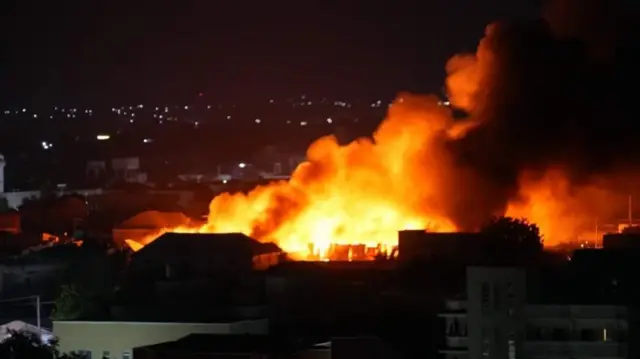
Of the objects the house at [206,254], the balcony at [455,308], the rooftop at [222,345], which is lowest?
the rooftop at [222,345]

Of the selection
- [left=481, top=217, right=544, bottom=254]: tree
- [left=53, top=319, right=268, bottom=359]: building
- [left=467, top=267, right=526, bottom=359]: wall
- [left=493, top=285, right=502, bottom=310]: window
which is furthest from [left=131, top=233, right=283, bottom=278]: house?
[left=493, top=285, right=502, bottom=310]: window

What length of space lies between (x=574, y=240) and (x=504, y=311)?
22510mm

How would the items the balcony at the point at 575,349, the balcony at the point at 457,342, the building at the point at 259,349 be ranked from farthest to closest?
the balcony at the point at 457,342, the balcony at the point at 575,349, the building at the point at 259,349

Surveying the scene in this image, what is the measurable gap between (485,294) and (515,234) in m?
16.6

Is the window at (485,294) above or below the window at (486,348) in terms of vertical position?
above

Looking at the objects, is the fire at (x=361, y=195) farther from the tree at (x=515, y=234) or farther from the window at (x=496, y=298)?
the window at (x=496, y=298)

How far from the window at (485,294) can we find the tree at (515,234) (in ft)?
43.0

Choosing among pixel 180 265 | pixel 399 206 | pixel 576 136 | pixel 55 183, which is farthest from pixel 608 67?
pixel 55 183

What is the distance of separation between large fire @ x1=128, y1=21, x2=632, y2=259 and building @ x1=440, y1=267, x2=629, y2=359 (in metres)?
20.4

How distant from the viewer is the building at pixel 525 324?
118ft

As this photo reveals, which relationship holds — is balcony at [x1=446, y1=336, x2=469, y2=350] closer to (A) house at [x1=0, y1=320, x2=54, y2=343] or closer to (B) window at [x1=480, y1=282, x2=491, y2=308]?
(B) window at [x1=480, y1=282, x2=491, y2=308]

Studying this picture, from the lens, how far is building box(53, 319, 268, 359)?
41.3m

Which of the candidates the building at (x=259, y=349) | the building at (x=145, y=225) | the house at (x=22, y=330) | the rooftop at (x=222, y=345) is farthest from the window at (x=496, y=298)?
the building at (x=145, y=225)

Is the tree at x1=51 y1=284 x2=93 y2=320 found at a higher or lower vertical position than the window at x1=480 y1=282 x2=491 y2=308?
higher
